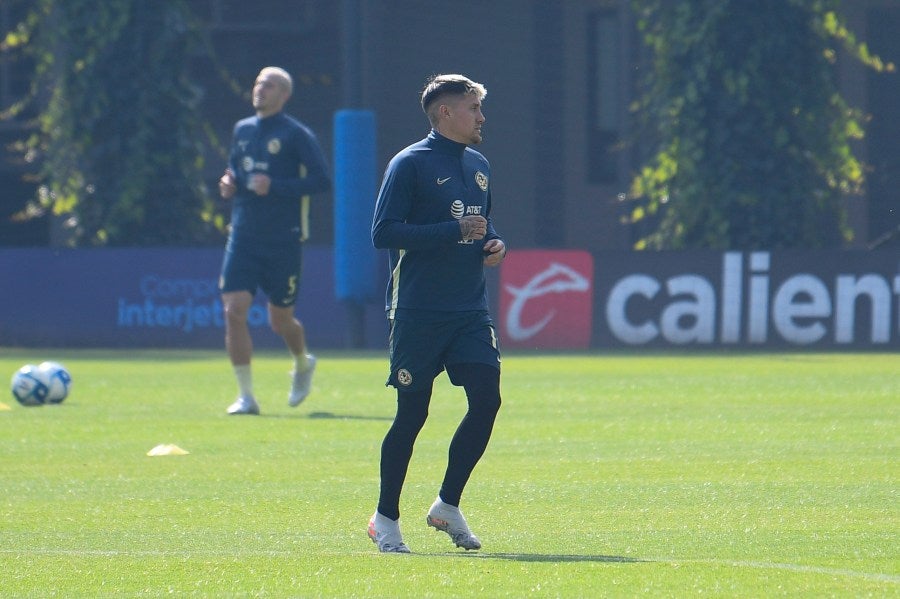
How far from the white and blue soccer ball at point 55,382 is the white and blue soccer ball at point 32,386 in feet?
0.05

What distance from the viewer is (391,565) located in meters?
6.27

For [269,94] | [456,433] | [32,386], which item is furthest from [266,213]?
[456,433]

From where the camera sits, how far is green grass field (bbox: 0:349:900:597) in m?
6.01

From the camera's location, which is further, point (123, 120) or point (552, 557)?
point (123, 120)

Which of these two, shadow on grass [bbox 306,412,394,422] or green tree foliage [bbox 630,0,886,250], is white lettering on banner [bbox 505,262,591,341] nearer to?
green tree foliage [bbox 630,0,886,250]

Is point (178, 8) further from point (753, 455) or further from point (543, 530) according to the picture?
point (543, 530)

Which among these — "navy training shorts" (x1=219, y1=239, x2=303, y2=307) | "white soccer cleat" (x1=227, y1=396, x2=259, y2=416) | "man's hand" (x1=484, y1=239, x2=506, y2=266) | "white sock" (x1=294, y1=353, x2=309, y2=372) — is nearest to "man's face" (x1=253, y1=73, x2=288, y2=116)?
"navy training shorts" (x1=219, y1=239, x2=303, y2=307)

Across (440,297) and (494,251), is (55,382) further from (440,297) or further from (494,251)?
(494,251)

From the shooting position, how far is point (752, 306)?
19250 mm

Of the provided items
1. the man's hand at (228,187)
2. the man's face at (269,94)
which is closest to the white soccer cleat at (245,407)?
the man's hand at (228,187)

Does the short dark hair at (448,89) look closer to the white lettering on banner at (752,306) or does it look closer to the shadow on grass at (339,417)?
the shadow on grass at (339,417)

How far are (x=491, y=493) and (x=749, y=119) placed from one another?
14.3 m

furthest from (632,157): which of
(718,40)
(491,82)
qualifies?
(718,40)

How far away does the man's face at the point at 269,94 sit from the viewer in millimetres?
12250
